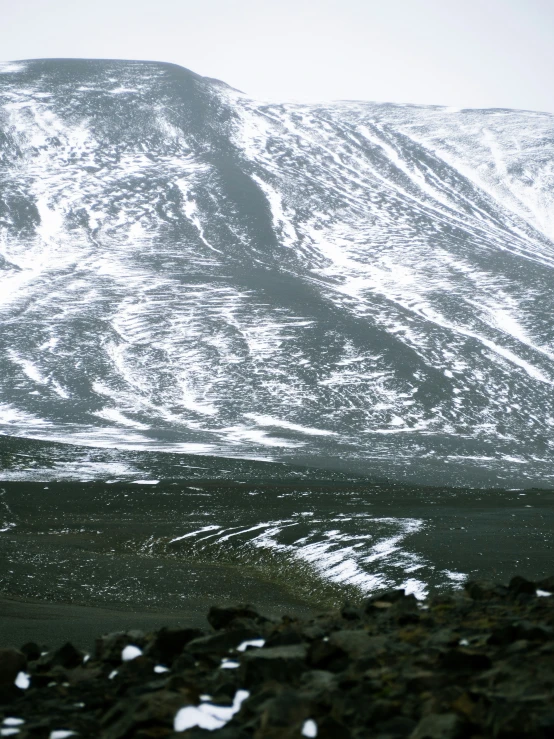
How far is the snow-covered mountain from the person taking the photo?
47.7 m

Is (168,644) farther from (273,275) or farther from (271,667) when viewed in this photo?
(273,275)

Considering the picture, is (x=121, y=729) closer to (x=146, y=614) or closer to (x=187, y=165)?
(x=146, y=614)

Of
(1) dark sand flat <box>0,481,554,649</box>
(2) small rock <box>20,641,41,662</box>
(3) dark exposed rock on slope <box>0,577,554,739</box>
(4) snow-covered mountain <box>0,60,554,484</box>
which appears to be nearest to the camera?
(3) dark exposed rock on slope <box>0,577,554,739</box>

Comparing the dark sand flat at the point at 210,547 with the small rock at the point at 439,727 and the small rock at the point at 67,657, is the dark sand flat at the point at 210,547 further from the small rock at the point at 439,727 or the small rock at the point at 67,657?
the small rock at the point at 439,727

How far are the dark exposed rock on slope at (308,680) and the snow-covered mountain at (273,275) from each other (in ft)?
88.6

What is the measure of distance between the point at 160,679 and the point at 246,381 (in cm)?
4882

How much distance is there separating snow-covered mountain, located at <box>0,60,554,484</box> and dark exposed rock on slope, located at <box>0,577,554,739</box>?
2699cm

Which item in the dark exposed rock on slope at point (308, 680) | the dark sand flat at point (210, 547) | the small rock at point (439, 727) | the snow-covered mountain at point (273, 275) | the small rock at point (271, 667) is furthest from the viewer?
the snow-covered mountain at point (273, 275)

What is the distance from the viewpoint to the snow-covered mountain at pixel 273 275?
47688mm

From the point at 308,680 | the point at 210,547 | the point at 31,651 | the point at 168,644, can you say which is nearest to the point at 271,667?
the point at 308,680

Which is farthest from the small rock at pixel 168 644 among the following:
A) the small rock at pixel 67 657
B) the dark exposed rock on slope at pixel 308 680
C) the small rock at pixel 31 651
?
the small rock at pixel 31 651

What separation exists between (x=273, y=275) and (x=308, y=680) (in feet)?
220

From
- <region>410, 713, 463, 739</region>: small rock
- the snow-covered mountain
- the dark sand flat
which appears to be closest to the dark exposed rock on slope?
<region>410, 713, 463, 739</region>: small rock

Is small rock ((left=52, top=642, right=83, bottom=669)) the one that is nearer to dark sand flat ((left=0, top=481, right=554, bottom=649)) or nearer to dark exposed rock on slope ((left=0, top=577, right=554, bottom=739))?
dark exposed rock on slope ((left=0, top=577, right=554, bottom=739))
